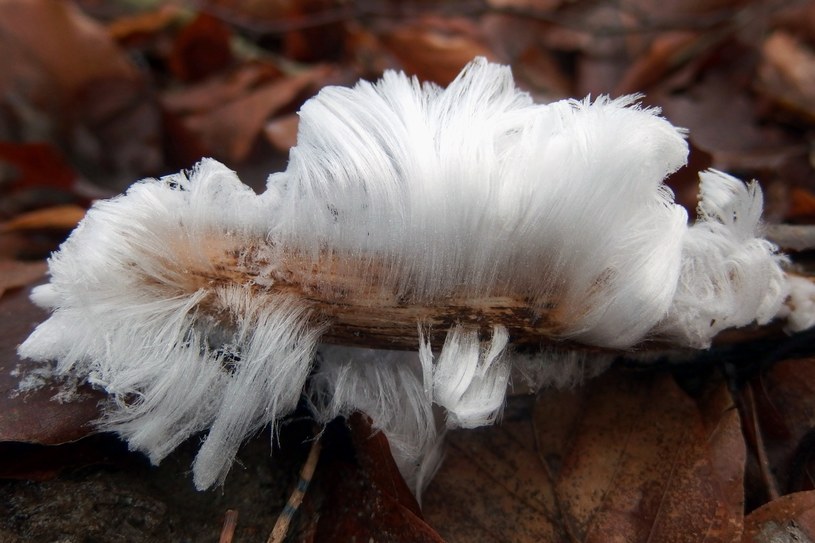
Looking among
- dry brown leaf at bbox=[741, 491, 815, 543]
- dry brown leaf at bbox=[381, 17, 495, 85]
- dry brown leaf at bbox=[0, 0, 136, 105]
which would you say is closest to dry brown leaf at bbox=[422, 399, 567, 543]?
dry brown leaf at bbox=[741, 491, 815, 543]

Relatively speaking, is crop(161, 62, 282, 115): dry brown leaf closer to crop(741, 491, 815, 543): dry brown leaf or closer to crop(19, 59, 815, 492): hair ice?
crop(19, 59, 815, 492): hair ice

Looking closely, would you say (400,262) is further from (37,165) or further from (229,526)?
(37,165)

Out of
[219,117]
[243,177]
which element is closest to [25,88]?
[219,117]

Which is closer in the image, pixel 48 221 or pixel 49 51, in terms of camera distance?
pixel 48 221

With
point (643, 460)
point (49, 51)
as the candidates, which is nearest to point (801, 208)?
point (643, 460)

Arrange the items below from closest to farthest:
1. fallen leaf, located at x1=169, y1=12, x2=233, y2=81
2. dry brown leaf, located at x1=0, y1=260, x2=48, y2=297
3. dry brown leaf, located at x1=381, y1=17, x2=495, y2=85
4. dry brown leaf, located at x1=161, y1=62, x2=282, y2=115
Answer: dry brown leaf, located at x1=0, y1=260, x2=48, y2=297 → dry brown leaf, located at x1=161, y1=62, x2=282, y2=115 → dry brown leaf, located at x1=381, y1=17, x2=495, y2=85 → fallen leaf, located at x1=169, y1=12, x2=233, y2=81

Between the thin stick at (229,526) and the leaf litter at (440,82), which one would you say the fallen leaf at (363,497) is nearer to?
the leaf litter at (440,82)

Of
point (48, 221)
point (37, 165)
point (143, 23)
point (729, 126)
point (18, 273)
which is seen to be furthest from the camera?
point (143, 23)

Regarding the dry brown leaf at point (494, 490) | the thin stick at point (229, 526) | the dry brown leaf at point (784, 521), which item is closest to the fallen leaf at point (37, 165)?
the thin stick at point (229, 526)
